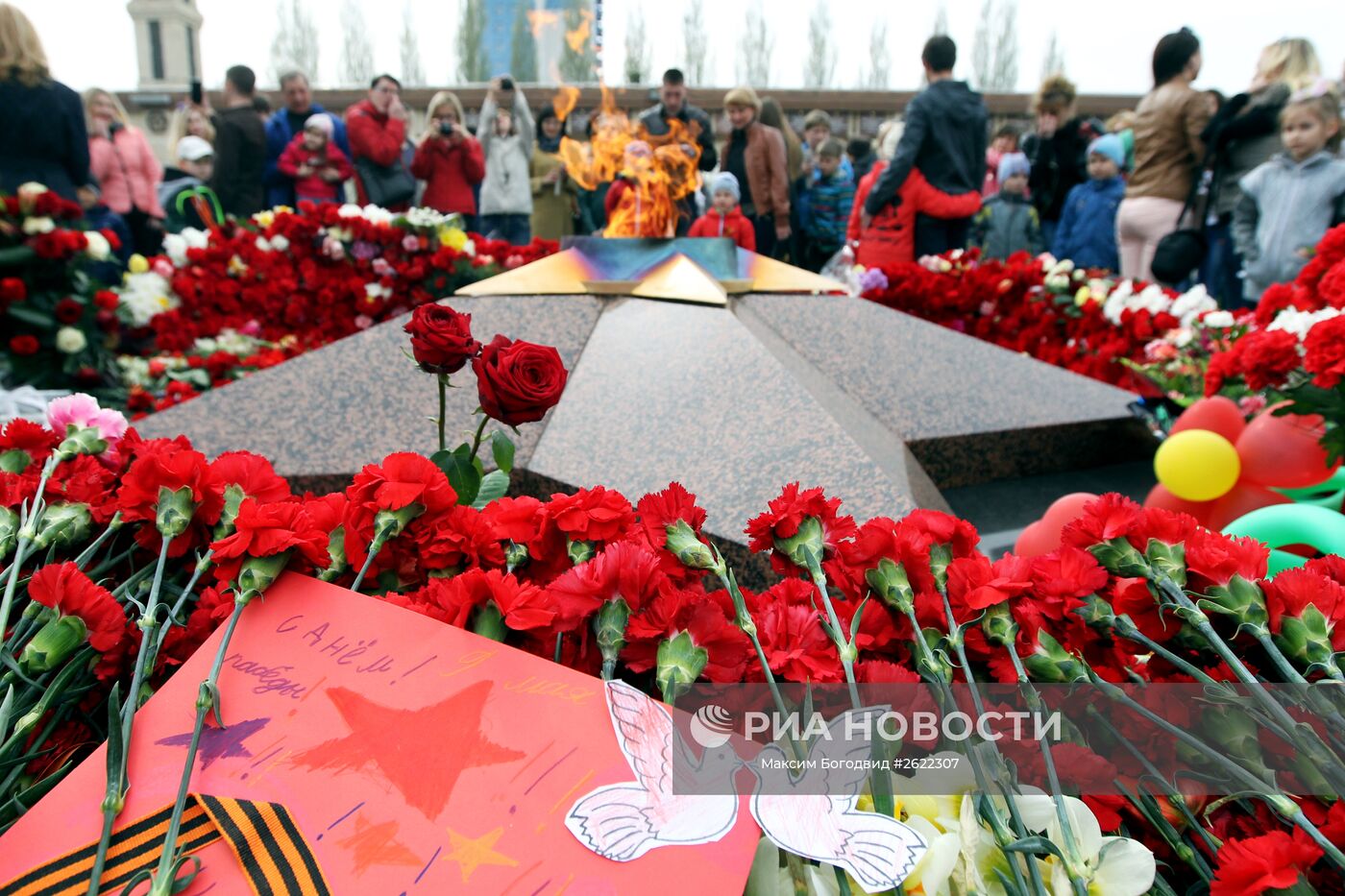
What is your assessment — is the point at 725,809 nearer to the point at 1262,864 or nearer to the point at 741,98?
the point at 1262,864

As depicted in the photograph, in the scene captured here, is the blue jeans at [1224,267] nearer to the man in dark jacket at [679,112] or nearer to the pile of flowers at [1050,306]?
the pile of flowers at [1050,306]

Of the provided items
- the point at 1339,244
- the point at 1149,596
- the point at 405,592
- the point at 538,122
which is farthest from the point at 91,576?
the point at 538,122

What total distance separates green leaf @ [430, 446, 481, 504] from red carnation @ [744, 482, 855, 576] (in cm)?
47

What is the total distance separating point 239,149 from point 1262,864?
7.25 meters

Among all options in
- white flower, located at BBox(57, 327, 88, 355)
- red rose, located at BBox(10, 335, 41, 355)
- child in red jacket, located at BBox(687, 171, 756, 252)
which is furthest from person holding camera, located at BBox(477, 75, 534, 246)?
red rose, located at BBox(10, 335, 41, 355)

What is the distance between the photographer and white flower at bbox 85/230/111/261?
422cm

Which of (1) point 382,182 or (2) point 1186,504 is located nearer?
(2) point 1186,504

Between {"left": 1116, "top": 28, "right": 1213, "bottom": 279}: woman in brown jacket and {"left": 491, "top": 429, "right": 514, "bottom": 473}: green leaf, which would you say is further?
{"left": 1116, "top": 28, "right": 1213, "bottom": 279}: woman in brown jacket

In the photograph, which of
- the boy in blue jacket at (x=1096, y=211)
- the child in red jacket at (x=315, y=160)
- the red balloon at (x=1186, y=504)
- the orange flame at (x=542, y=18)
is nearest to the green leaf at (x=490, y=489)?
the red balloon at (x=1186, y=504)

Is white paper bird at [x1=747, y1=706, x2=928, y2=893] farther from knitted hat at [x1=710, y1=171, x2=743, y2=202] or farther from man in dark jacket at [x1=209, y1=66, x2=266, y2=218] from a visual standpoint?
man in dark jacket at [x1=209, y1=66, x2=266, y2=218]

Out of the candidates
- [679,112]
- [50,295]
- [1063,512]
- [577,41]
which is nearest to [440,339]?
[1063,512]

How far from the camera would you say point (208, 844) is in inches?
22.2

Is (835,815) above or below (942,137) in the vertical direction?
below

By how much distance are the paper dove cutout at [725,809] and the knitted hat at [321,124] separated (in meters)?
6.49
